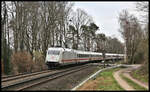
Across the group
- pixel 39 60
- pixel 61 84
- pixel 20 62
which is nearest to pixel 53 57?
pixel 39 60

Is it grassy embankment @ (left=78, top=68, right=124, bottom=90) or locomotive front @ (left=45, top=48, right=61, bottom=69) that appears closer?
grassy embankment @ (left=78, top=68, right=124, bottom=90)

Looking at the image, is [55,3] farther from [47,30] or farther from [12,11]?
[12,11]

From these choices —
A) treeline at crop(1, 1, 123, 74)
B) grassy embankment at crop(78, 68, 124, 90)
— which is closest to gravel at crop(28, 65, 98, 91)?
grassy embankment at crop(78, 68, 124, 90)

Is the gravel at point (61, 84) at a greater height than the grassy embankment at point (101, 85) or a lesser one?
lesser

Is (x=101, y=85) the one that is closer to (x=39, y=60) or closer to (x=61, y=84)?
(x=61, y=84)

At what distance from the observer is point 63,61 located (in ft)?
106

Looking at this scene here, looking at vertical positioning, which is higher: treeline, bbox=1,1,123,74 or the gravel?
treeline, bbox=1,1,123,74

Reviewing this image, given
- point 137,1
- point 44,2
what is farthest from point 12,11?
point 137,1

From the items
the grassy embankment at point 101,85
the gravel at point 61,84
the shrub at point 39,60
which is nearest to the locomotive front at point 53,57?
the shrub at point 39,60

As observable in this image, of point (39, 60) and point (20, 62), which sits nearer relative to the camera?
point (20, 62)

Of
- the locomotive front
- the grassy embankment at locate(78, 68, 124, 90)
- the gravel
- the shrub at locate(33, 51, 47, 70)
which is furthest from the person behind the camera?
the shrub at locate(33, 51, 47, 70)

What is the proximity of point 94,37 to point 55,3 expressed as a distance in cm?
3021

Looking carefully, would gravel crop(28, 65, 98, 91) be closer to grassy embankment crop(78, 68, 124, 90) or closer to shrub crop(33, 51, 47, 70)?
grassy embankment crop(78, 68, 124, 90)

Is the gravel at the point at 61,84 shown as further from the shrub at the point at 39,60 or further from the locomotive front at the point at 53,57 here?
the shrub at the point at 39,60
